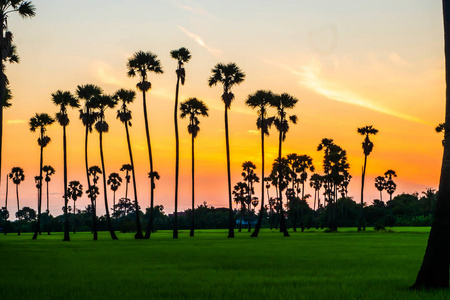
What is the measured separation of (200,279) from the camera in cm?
1884

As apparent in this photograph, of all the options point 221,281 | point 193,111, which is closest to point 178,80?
point 193,111

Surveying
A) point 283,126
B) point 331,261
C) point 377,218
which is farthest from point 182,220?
point 331,261

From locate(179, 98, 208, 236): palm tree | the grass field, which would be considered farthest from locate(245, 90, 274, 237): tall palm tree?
the grass field

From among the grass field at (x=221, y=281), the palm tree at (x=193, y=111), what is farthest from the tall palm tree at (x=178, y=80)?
the grass field at (x=221, y=281)

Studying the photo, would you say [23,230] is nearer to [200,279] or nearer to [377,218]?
[377,218]

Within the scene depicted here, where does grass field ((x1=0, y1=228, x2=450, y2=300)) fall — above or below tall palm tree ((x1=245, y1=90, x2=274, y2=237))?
below

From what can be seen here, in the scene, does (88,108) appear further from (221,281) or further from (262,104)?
(221,281)

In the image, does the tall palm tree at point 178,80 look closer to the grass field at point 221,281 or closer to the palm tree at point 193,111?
the palm tree at point 193,111

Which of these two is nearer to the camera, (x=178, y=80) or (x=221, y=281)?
(x=221, y=281)

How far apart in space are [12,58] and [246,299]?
3944 cm

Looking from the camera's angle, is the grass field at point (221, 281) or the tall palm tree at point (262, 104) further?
the tall palm tree at point (262, 104)

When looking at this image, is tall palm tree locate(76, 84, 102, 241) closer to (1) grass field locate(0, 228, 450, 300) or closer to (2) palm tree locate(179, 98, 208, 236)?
(2) palm tree locate(179, 98, 208, 236)

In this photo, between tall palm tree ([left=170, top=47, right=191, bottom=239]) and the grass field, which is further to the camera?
tall palm tree ([left=170, top=47, right=191, bottom=239])

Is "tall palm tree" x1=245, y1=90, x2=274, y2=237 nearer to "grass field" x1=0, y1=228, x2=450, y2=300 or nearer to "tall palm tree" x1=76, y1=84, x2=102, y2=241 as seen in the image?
"tall palm tree" x1=76, y1=84, x2=102, y2=241
